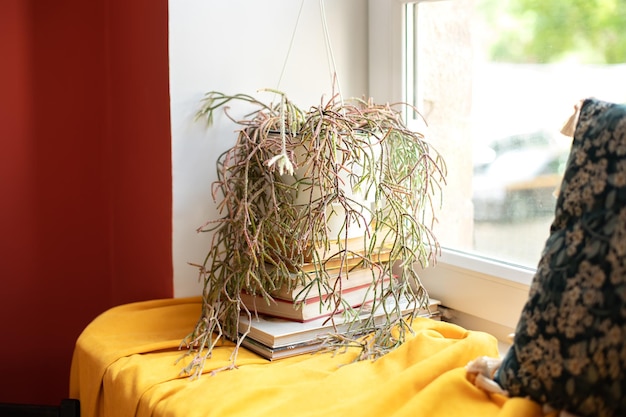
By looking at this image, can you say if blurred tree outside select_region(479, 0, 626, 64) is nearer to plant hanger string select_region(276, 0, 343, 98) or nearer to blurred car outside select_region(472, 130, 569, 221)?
blurred car outside select_region(472, 130, 569, 221)

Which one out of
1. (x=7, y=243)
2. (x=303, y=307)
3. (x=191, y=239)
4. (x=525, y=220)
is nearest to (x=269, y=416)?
(x=303, y=307)

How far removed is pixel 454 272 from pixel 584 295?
0.65 metres

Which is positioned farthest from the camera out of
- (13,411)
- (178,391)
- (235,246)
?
(13,411)

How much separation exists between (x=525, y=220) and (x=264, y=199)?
51 cm

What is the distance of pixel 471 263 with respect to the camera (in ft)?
4.84

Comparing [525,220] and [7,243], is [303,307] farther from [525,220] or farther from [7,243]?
[7,243]

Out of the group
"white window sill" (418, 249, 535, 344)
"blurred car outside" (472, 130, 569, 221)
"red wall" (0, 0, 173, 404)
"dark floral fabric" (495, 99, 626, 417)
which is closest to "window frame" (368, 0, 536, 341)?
"white window sill" (418, 249, 535, 344)

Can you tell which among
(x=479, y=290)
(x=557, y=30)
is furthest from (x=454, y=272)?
(x=557, y=30)

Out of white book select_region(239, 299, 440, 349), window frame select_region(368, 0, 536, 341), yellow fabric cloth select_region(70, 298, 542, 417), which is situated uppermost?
window frame select_region(368, 0, 536, 341)

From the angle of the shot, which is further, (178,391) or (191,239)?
(191,239)

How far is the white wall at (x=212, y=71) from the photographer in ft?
4.81

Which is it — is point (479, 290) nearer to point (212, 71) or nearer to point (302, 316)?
point (302, 316)

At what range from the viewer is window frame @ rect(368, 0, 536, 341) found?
4.53ft

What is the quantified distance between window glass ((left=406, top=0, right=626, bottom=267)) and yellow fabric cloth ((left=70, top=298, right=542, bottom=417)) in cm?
28
